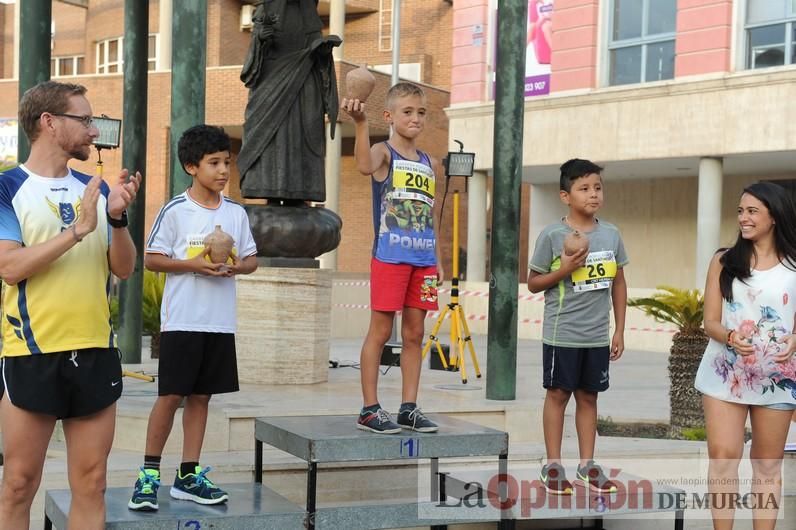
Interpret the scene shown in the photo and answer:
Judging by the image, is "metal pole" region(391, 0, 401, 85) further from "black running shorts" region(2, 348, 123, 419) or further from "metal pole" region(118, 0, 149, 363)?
"black running shorts" region(2, 348, 123, 419)

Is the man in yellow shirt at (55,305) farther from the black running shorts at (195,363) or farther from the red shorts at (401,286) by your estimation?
the red shorts at (401,286)

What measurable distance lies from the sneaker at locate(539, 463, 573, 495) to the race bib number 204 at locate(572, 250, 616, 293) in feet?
3.37

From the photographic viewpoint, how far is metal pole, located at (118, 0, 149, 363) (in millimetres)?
11000

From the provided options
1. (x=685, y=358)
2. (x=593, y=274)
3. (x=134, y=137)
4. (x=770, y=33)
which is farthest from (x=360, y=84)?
(x=770, y=33)

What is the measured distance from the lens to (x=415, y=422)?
20.1ft

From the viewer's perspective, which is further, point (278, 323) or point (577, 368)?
point (278, 323)

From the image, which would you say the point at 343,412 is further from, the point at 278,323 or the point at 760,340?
the point at 760,340

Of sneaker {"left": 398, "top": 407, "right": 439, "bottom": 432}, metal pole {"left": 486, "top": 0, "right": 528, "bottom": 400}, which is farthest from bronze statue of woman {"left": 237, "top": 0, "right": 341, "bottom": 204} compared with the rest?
sneaker {"left": 398, "top": 407, "right": 439, "bottom": 432}

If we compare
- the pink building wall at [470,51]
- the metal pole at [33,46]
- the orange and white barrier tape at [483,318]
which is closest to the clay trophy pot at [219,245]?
the metal pole at [33,46]

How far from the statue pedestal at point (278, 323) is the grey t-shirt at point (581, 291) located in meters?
3.11

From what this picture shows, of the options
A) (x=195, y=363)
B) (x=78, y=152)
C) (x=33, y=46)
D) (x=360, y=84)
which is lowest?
(x=195, y=363)

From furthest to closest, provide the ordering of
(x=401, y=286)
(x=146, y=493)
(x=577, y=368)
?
(x=577, y=368) → (x=401, y=286) → (x=146, y=493)

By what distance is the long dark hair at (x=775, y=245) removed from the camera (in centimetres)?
565

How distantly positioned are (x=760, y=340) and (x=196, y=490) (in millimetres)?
2929
